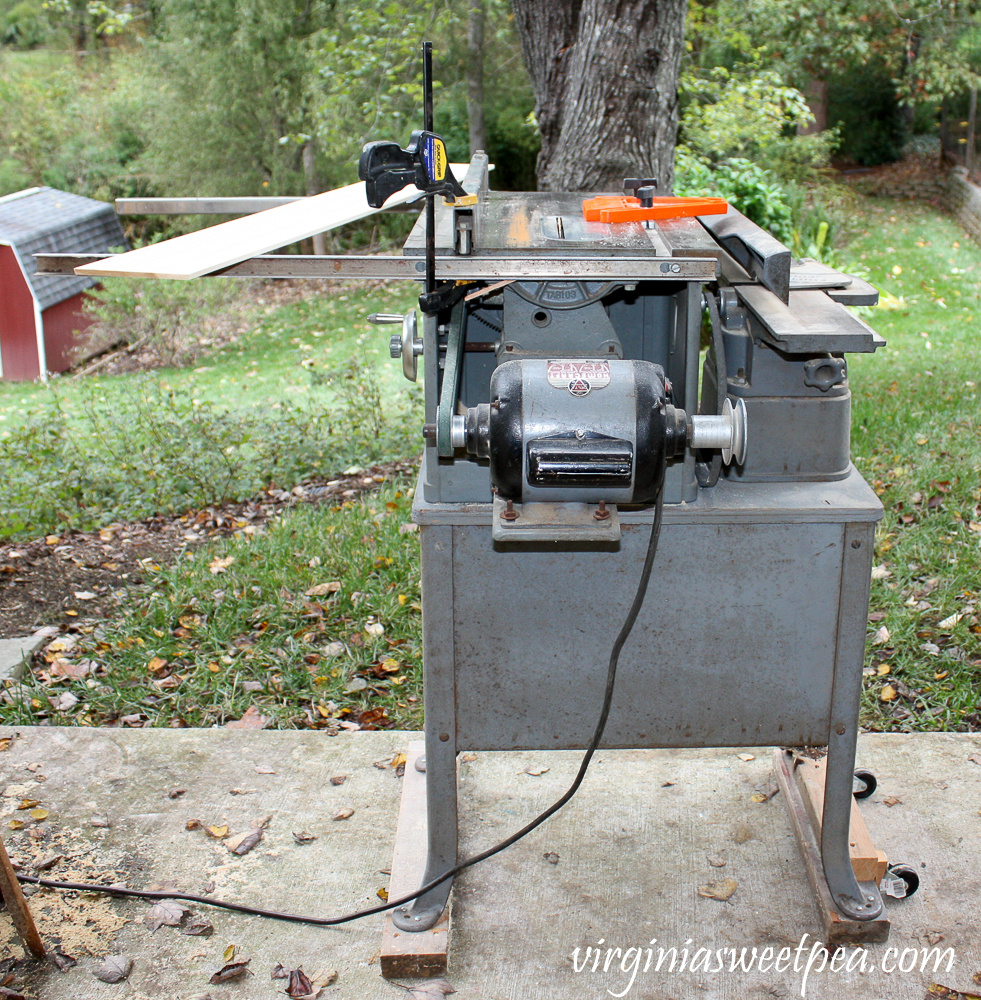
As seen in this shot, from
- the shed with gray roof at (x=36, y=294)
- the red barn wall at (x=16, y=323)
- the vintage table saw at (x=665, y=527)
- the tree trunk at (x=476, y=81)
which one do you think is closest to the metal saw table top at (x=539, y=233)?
the vintage table saw at (x=665, y=527)

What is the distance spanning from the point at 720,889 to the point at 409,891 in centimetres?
73

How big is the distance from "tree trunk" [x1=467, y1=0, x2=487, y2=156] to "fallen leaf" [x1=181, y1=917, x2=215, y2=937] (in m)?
11.6

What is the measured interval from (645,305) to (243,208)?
1.42 meters

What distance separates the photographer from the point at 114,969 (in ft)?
6.96

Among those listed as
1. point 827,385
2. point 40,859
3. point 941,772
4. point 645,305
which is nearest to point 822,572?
point 827,385

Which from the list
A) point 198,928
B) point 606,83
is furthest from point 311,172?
point 198,928

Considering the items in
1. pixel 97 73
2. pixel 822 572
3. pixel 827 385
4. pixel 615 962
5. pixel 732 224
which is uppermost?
pixel 97 73

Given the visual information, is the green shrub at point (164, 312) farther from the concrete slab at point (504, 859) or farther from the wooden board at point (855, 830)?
the wooden board at point (855, 830)

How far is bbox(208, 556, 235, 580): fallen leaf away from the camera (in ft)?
12.7

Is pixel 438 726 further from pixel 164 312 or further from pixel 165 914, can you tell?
pixel 164 312

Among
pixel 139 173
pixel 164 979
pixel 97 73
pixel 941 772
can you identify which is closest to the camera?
pixel 164 979

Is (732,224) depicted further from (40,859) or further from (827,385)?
(40,859)

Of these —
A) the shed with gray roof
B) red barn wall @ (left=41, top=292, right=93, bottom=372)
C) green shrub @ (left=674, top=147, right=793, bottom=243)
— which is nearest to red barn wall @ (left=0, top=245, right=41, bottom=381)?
the shed with gray roof

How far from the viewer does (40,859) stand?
2447mm
